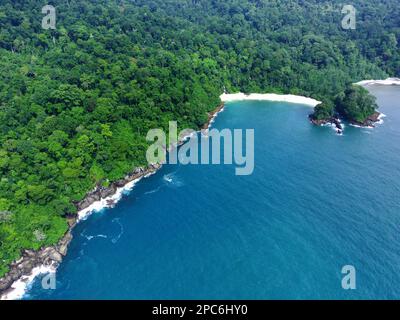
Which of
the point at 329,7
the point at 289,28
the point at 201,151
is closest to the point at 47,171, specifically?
the point at 201,151

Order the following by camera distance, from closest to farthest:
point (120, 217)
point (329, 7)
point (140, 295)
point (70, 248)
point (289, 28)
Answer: point (140, 295) < point (70, 248) < point (120, 217) < point (289, 28) < point (329, 7)

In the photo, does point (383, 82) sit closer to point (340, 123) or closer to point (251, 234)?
point (340, 123)

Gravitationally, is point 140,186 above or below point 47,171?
below

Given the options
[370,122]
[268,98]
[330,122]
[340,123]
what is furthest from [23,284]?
[268,98]

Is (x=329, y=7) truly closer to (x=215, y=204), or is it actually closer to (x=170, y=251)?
(x=215, y=204)

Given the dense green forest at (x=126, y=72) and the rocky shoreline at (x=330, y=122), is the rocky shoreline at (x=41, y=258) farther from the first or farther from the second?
the rocky shoreline at (x=330, y=122)

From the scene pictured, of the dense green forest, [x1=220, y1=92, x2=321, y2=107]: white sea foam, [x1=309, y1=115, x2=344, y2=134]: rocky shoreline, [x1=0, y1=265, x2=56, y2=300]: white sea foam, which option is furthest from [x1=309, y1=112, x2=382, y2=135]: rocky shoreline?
[x1=0, y1=265, x2=56, y2=300]: white sea foam

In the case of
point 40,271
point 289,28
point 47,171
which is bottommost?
point 40,271
